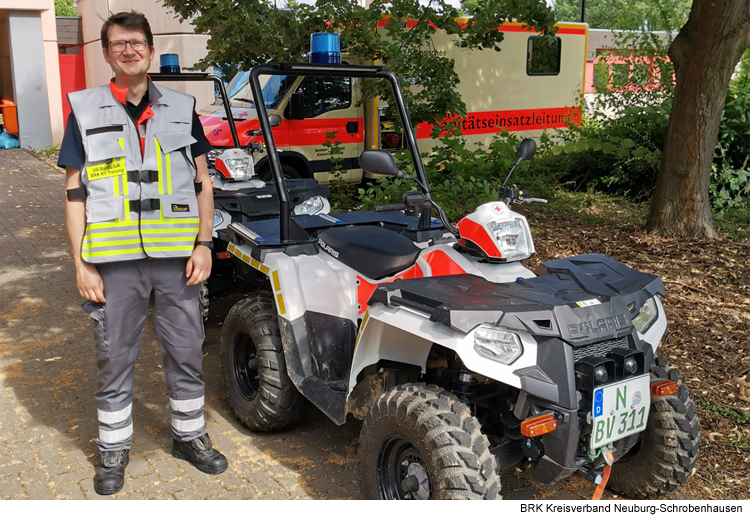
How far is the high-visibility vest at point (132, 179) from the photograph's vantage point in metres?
3.21

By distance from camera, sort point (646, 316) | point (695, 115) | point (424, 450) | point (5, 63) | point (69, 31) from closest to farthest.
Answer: point (424, 450)
point (646, 316)
point (695, 115)
point (5, 63)
point (69, 31)

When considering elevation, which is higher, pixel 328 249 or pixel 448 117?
pixel 448 117

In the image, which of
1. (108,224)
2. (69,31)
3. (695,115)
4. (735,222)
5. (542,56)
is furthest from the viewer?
(69,31)

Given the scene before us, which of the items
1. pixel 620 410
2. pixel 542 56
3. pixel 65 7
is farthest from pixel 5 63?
pixel 65 7

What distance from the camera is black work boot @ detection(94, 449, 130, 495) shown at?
3.45 metres

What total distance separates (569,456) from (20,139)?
19070mm

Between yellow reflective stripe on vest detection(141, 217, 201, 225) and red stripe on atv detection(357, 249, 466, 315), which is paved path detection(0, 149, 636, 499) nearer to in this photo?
red stripe on atv detection(357, 249, 466, 315)

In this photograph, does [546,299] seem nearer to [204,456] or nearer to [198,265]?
[198,265]

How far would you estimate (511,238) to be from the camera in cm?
301

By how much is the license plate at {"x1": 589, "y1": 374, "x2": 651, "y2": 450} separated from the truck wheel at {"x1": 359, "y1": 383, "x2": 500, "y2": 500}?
0.40m

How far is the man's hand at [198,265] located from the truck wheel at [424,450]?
41.2 inches

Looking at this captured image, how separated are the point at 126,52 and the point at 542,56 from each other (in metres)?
11.5

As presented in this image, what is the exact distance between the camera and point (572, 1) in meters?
66.4
